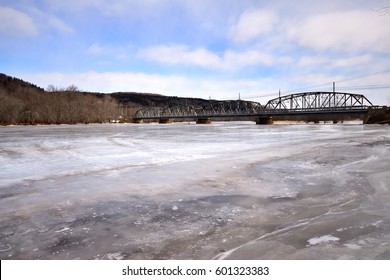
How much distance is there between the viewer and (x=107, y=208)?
4.48 meters

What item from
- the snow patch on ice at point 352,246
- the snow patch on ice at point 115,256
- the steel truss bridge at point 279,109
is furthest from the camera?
the steel truss bridge at point 279,109

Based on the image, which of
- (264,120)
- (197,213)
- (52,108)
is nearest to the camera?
(197,213)

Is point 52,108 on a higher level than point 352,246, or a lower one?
higher

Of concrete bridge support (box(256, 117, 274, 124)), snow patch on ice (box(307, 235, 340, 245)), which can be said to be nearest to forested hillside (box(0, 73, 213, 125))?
concrete bridge support (box(256, 117, 274, 124))

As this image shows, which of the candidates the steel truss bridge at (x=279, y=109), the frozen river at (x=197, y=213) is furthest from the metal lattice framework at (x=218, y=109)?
the frozen river at (x=197, y=213)

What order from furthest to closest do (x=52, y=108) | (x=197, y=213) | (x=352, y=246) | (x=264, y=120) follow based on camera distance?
1. (x=52, y=108)
2. (x=264, y=120)
3. (x=197, y=213)
4. (x=352, y=246)

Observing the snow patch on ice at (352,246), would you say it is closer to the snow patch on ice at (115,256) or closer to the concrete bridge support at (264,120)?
the snow patch on ice at (115,256)

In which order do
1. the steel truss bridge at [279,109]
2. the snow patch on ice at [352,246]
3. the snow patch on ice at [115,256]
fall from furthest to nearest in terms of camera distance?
the steel truss bridge at [279,109], the snow patch on ice at [352,246], the snow patch on ice at [115,256]

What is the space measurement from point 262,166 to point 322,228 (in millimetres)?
4710

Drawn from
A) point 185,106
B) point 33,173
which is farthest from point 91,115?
point 33,173

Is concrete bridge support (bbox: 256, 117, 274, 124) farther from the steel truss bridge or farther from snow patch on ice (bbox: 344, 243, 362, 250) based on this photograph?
snow patch on ice (bbox: 344, 243, 362, 250)

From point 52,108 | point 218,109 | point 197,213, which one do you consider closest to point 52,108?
point 52,108

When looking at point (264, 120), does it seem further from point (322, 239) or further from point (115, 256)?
point (115, 256)
